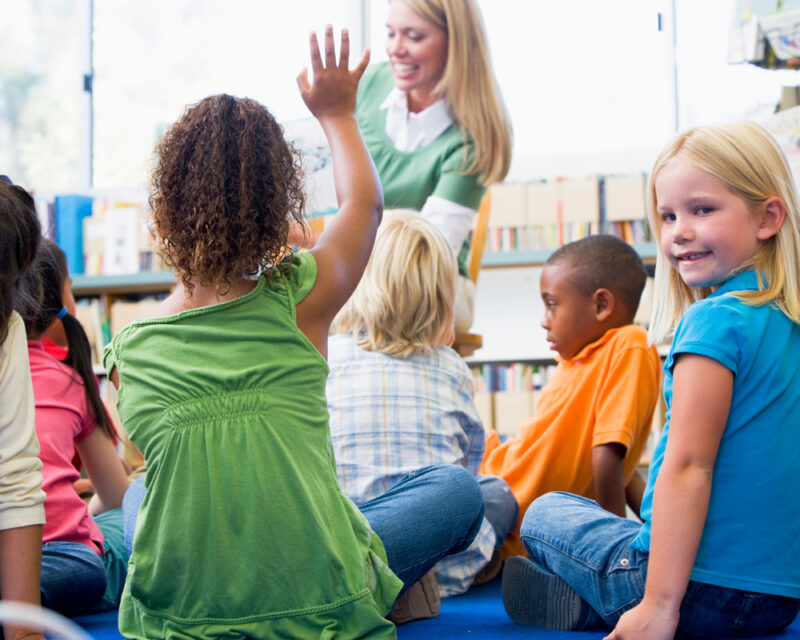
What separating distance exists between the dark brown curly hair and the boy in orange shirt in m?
0.79

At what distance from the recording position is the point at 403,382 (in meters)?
1.41

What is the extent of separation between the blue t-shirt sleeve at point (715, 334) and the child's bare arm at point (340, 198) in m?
0.37

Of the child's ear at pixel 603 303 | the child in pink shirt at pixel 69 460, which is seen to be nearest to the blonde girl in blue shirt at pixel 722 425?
the child's ear at pixel 603 303

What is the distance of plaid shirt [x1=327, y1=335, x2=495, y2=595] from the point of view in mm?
1391

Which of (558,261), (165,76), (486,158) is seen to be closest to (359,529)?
(558,261)

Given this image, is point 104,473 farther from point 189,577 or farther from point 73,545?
point 189,577

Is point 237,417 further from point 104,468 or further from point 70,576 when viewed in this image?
point 104,468

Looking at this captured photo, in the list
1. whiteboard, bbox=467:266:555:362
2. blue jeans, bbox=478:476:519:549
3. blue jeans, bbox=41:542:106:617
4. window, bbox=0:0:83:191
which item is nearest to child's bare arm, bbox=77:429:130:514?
blue jeans, bbox=41:542:106:617

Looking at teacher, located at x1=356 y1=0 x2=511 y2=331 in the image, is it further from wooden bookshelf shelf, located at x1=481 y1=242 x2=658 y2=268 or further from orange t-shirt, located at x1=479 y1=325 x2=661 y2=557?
wooden bookshelf shelf, located at x1=481 y1=242 x2=658 y2=268

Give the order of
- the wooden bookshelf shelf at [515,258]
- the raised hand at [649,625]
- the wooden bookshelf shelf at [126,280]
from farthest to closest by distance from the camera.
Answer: the wooden bookshelf shelf at [126,280], the wooden bookshelf shelf at [515,258], the raised hand at [649,625]

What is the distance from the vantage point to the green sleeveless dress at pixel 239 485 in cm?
92

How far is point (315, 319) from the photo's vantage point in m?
0.99

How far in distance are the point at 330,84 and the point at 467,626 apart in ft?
2.47

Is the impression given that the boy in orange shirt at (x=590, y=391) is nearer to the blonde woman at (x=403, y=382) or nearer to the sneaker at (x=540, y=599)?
the blonde woman at (x=403, y=382)
